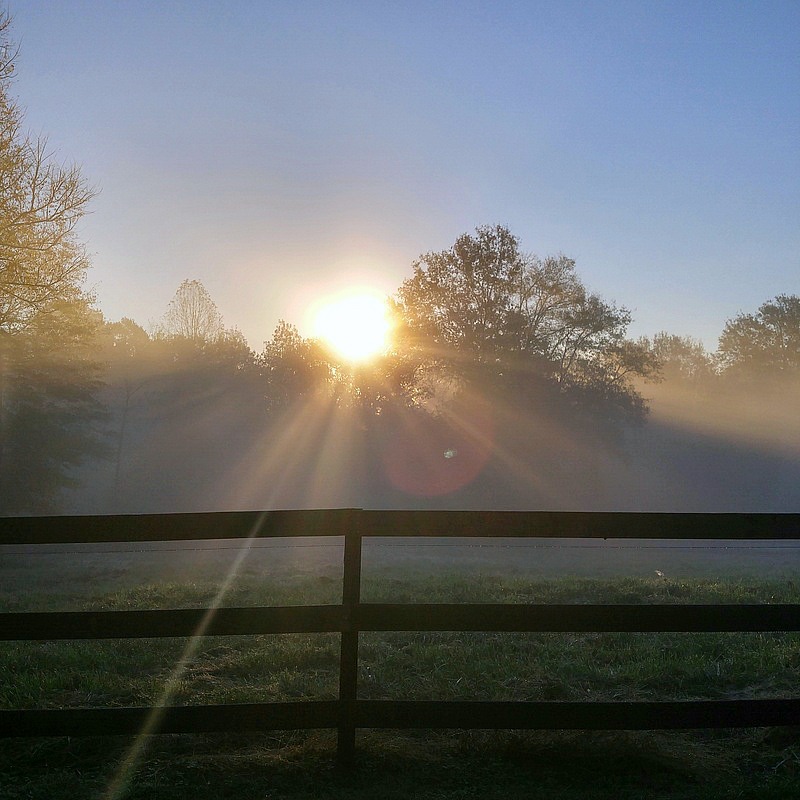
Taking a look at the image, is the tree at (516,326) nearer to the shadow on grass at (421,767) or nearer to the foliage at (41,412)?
the foliage at (41,412)

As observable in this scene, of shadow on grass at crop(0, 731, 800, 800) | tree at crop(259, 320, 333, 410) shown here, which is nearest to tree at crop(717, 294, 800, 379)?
tree at crop(259, 320, 333, 410)

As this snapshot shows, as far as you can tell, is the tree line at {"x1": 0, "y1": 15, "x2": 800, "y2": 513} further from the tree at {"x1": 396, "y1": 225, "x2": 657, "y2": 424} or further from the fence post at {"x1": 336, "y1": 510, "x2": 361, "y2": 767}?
the fence post at {"x1": 336, "y1": 510, "x2": 361, "y2": 767}

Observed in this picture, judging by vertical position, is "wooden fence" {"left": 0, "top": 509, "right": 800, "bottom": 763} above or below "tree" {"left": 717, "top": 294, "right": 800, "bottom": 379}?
below

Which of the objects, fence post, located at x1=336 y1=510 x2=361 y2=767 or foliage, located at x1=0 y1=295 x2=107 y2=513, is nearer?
fence post, located at x1=336 y1=510 x2=361 y2=767

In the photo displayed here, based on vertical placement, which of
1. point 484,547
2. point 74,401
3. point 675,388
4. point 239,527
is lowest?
point 484,547

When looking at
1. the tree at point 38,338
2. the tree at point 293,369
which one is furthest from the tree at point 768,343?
the tree at point 38,338

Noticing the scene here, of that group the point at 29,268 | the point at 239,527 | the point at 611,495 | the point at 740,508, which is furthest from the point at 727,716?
the point at 740,508

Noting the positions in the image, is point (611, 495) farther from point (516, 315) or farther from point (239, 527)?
point (239, 527)

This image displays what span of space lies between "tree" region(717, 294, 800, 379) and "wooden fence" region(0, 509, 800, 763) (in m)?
74.7

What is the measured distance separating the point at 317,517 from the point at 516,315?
149 ft

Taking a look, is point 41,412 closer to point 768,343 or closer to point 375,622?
point 375,622

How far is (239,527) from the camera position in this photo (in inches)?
209

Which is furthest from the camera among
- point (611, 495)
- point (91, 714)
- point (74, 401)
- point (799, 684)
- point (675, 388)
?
point (675, 388)

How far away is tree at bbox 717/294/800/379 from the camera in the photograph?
239 feet
